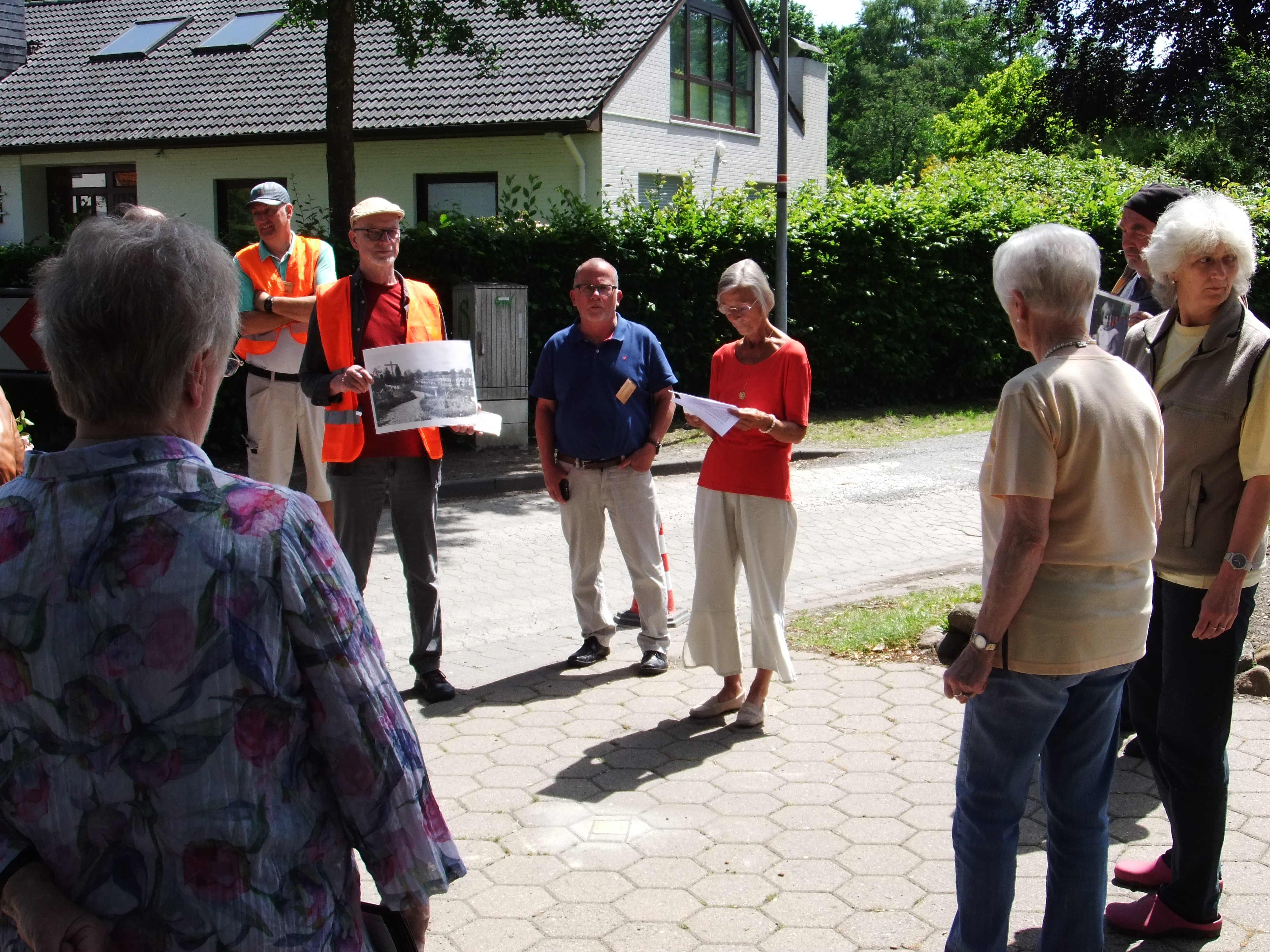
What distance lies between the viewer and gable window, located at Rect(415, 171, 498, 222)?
A: 74.7ft

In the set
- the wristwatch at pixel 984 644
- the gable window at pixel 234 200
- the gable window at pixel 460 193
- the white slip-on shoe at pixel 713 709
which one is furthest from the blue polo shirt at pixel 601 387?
the gable window at pixel 460 193

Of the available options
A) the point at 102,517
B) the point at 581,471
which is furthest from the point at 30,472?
the point at 581,471

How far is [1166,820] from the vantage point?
4.23m

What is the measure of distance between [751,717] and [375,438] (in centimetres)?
202

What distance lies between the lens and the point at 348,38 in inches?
528

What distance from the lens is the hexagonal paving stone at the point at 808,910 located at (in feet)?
11.7

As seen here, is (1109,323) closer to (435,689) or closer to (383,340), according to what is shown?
(383,340)

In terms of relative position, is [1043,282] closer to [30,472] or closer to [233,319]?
[233,319]

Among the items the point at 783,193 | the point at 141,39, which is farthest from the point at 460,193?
the point at 783,193

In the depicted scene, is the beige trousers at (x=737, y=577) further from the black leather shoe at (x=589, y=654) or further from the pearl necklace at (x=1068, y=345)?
the pearl necklace at (x=1068, y=345)

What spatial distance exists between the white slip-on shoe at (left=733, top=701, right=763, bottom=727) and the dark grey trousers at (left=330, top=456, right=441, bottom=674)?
4.64 feet

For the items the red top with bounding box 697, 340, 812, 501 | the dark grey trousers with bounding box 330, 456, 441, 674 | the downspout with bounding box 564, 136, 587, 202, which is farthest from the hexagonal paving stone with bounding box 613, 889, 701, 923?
the downspout with bounding box 564, 136, 587, 202

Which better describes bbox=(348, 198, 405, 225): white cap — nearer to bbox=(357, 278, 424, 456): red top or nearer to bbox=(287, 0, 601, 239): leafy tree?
bbox=(357, 278, 424, 456): red top

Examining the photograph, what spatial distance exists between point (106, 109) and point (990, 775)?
1027 inches
